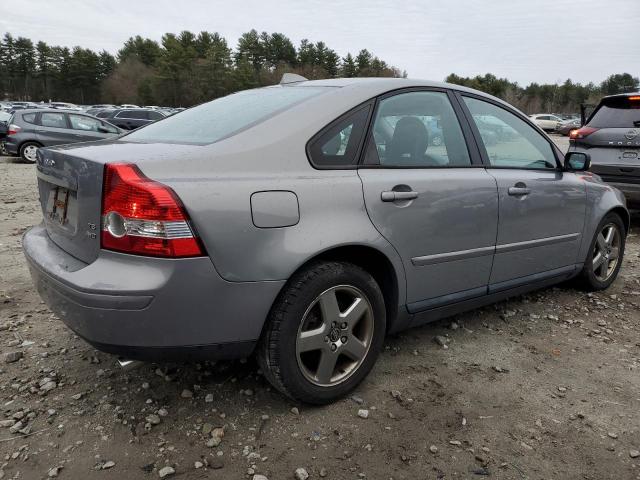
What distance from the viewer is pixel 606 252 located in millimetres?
4293

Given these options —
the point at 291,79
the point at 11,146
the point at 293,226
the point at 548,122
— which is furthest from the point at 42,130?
the point at 548,122

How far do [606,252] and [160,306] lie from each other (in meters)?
3.81

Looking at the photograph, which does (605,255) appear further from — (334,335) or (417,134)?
(334,335)

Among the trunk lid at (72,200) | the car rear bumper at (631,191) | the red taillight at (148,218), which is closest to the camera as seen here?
the red taillight at (148,218)

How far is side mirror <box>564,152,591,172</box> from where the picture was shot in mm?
3695

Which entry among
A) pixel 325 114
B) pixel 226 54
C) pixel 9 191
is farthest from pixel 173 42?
pixel 325 114

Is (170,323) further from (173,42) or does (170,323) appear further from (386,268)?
(173,42)

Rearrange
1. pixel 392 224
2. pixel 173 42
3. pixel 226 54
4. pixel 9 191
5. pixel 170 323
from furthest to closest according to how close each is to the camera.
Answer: pixel 173 42, pixel 226 54, pixel 9 191, pixel 392 224, pixel 170 323

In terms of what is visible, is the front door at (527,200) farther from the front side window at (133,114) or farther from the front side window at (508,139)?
the front side window at (133,114)

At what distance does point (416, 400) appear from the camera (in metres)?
2.61

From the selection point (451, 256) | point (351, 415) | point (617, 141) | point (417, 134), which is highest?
point (617, 141)

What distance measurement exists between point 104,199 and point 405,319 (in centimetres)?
164

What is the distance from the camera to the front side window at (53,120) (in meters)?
13.7

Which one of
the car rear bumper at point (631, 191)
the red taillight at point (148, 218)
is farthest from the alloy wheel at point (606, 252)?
the red taillight at point (148, 218)
